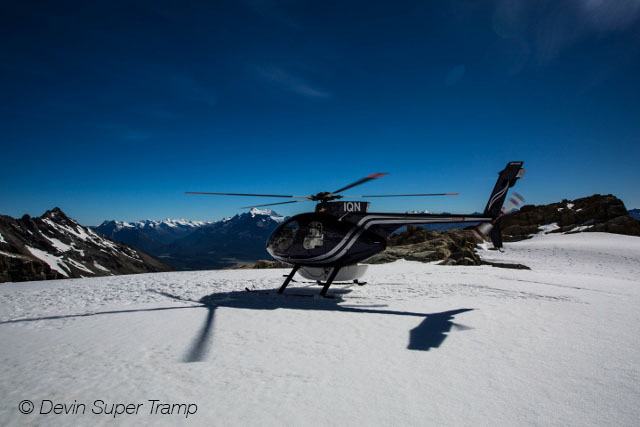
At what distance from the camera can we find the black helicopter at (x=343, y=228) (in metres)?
9.73

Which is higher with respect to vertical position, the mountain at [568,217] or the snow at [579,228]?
the mountain at [568,217]

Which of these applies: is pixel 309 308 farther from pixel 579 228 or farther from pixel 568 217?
pixel 568 217

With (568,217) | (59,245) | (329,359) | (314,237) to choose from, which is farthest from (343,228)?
(59,245)

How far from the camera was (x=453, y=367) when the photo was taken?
4344 mm

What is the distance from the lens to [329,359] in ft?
15.3

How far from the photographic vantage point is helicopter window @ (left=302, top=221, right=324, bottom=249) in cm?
979

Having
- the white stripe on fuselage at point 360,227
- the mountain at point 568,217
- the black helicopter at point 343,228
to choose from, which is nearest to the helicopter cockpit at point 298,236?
the black helicopter at point 343,228

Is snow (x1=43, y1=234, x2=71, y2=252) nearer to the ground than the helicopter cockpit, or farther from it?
farther from it

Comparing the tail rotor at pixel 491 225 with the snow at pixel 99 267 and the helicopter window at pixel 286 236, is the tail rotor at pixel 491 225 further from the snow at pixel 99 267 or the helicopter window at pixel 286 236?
the snow at pixel 99 267

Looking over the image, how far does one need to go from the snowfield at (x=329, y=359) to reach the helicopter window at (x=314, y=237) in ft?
6.02

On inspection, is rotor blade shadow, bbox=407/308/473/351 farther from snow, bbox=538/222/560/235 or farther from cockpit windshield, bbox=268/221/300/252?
snow, bbox=538/222/560/235

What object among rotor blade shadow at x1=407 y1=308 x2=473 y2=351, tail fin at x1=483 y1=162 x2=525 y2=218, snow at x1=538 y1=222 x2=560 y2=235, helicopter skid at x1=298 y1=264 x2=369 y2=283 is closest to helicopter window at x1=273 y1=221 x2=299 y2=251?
helicopter skid at x1=298 y1=264 x2=369 y2=283

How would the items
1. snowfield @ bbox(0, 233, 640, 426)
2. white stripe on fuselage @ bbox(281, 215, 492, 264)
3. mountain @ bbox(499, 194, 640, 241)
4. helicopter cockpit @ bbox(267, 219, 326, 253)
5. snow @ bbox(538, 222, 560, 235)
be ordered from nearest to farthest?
snowfield @ bbox(0, 233, 640, 426) → white stripe on fuselage @ bbox(281, 215, 492, 264) → helicopter cockpit @ bbox(267, 219, 326, 253) → mountain @ bbox(499, 194, 640, 241) → snow @ bbox(538, 222, 560, 235)

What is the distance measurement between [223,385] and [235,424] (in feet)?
2.91
